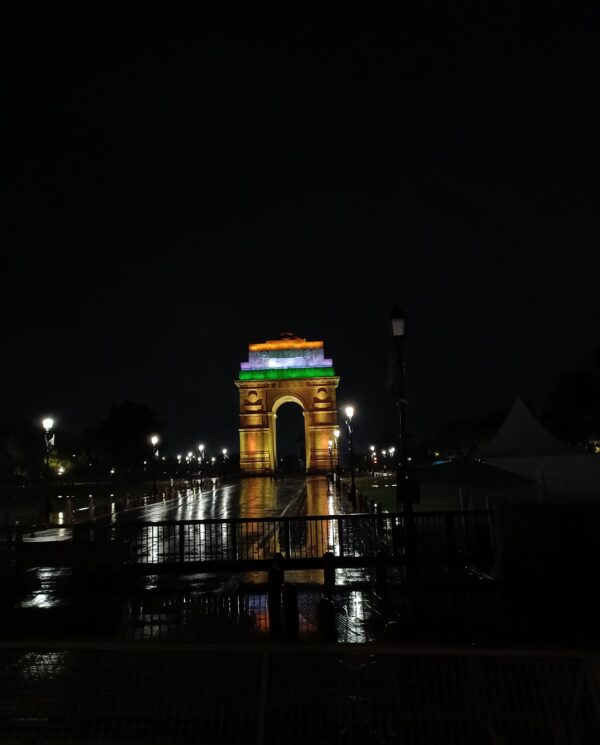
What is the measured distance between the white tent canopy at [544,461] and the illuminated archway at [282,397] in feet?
223

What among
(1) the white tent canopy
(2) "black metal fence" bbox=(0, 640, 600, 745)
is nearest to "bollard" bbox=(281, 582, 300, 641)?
(2) "black metal fence" bbox=(0, 640, 600, 745)

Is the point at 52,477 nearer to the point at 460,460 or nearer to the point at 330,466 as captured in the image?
the point at 330,466

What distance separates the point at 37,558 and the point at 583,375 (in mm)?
64917

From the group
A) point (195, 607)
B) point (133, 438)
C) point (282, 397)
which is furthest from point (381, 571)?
point (133, 438)

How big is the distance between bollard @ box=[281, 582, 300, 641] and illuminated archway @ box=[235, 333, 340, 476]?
3159 inches

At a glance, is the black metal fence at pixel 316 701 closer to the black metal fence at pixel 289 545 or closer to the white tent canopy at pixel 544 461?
the black metal fence at pixel 289 545

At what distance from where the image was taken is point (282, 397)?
9650 cm

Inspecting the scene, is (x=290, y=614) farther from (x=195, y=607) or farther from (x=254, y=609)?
(x=195, y=607)

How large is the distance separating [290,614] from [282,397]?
87.7 meters

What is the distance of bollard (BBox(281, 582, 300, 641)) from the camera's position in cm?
871

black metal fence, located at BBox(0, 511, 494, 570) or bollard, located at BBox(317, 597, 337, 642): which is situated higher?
black metal fence, located at BBox(0, 511, 494, 570)

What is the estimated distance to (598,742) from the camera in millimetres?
4504

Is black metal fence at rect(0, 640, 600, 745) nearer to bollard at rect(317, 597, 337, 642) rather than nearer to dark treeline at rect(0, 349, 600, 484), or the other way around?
bollard at rect(317, 597, 337, 642)

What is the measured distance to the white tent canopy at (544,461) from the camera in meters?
17.9
